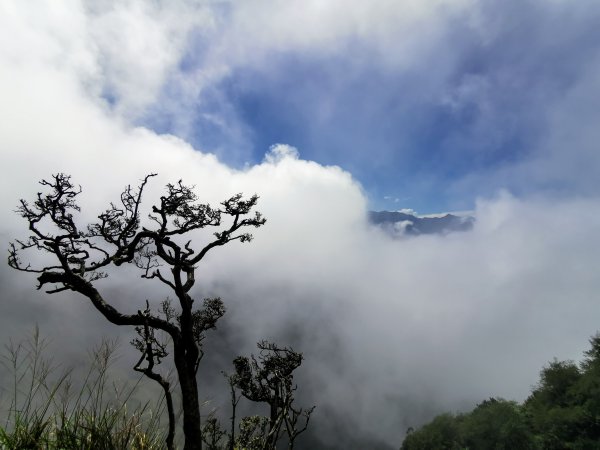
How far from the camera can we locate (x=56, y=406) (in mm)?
3756

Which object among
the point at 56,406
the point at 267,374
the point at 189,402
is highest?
the point at 267,374

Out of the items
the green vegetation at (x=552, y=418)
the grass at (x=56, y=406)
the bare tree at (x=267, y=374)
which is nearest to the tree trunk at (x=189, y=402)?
the grass at (x=56, y=406)

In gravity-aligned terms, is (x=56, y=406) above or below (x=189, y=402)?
below

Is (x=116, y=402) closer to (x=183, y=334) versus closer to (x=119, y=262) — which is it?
(x=183, y=334)

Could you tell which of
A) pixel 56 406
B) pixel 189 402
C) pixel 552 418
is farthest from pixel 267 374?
pixel 552 418

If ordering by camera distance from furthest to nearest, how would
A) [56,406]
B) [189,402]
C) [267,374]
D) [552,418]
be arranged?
[552,418] → [267,374] → [189,402] → [56,406]

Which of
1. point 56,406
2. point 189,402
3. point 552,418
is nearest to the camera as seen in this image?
point 56,406

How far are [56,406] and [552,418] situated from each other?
7514 cm

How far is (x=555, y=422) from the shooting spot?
57.3 m

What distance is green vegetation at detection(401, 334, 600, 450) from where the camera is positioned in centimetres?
5376

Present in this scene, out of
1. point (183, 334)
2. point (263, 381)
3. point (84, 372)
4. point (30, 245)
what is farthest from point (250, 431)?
point (84, 372)

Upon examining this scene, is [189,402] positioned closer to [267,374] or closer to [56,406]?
[56,406]

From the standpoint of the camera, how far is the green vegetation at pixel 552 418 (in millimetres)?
53756

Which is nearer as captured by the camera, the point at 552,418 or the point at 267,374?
the point at 267,374
